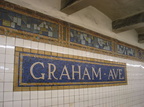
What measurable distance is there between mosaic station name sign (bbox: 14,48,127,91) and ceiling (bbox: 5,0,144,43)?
1.02m

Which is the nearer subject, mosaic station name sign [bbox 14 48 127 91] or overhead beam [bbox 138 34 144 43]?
mosaic station name sign [bbox 14 48 127 91]

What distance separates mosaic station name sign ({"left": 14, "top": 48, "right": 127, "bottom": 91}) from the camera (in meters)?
2.42

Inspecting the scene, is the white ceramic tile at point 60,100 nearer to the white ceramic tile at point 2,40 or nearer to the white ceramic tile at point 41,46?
the white ceramic tile at point 41,46

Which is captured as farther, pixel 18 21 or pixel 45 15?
pixel 45 15

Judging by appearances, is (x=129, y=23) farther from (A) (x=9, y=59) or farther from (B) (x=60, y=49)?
(A) (x=9, y=59)

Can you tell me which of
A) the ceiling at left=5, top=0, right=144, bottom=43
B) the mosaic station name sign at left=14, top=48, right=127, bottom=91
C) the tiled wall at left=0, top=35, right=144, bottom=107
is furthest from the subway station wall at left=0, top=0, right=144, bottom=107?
the ceiling at left=5, top=0, right=144, bottom=43

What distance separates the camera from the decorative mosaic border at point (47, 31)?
2367 mm

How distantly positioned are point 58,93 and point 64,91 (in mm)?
154

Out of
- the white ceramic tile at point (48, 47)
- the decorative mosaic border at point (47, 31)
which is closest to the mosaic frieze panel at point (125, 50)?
the decorative mosaic border at point (47, 31)

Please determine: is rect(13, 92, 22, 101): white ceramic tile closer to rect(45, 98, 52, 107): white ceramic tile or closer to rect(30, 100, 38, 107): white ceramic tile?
rect(30, 100, 38, 107): white ceramic tile

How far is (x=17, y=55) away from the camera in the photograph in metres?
2.38

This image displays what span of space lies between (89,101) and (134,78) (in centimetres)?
257

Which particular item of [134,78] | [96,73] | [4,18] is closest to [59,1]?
[4,18]

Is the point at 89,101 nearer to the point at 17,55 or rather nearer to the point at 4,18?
the point at 17,55
